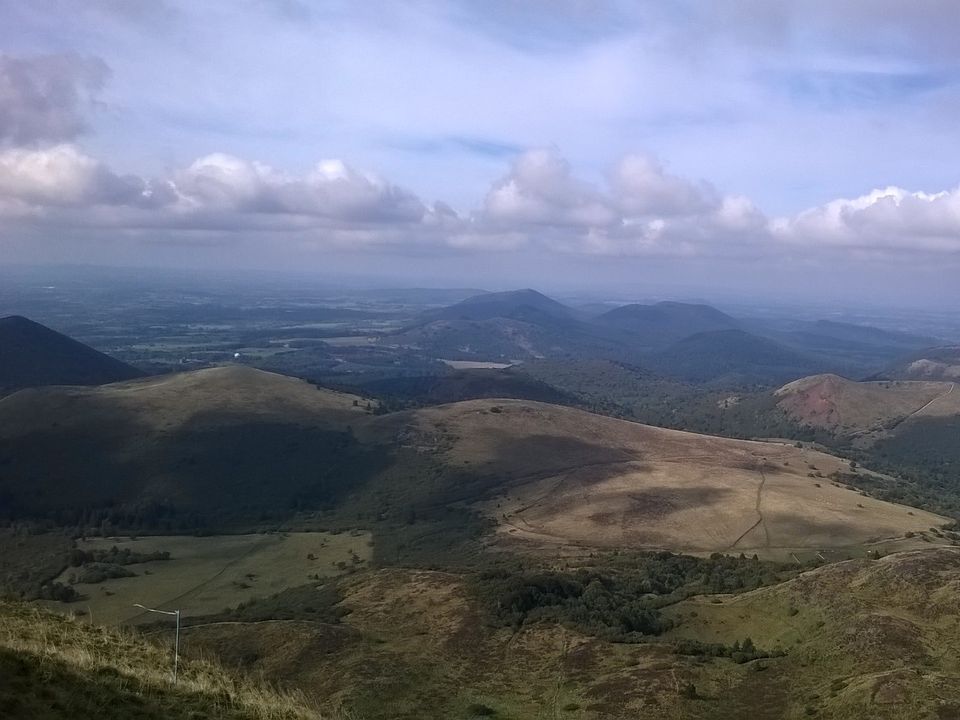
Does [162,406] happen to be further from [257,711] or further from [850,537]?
[257,711]

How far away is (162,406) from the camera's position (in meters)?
191

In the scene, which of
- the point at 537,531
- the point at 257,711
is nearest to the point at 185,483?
the point at 537,531

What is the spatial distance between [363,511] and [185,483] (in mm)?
39827

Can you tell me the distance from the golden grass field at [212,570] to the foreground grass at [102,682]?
63.1 m

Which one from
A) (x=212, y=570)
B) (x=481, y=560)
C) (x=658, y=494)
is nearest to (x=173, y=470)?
(x=212, y=570)

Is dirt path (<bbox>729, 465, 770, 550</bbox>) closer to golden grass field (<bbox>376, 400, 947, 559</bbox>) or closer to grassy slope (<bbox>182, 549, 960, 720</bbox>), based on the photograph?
golden grass field (<bbox>376, 400, 947, 559</bbox>)

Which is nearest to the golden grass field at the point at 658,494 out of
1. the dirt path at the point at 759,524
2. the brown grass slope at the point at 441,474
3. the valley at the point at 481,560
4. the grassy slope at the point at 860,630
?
the dirt path at the point at 759,524

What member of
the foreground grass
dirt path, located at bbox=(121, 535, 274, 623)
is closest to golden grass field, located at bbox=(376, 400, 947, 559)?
dirt path, located at bbox=(121, 535, 274, 623)

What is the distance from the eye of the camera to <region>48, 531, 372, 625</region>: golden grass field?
95.2 m

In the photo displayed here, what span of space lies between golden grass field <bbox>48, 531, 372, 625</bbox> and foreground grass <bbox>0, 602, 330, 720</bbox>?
63.1 m

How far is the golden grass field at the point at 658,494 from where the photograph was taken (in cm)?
11994

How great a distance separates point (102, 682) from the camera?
23.3 m

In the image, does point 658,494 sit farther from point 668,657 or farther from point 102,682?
point 102,682

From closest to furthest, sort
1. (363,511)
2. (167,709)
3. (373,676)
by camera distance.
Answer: (167,709) < (373,676) < (363,511)
